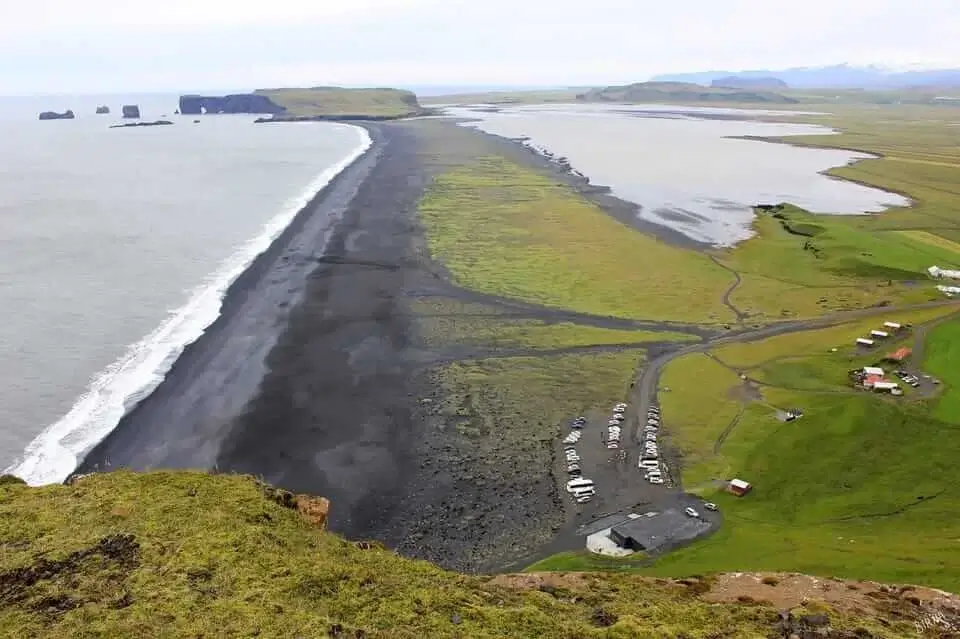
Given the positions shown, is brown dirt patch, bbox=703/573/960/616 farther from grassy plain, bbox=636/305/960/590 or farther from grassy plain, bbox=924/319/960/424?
grassy plain, bbox=924/319/960/424

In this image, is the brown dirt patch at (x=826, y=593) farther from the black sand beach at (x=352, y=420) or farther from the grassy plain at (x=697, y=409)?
the grassy plain at (x=697, y=409)

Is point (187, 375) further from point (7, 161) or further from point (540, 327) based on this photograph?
point (7, 161)

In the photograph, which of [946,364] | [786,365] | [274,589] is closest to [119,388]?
[274,589]

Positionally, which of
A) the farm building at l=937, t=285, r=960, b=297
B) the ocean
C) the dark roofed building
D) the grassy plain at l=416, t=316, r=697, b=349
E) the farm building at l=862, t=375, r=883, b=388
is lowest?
the dark roofed building

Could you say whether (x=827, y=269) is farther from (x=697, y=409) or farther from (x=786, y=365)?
(x=697, y=409)

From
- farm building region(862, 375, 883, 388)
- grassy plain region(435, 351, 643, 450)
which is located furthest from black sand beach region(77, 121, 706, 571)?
farm building region(862, 375, 883, 388)

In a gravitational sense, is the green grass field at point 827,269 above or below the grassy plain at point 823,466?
above

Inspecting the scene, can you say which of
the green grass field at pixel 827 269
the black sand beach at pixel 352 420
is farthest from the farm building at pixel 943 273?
the black sand beach at pixel 352 420
